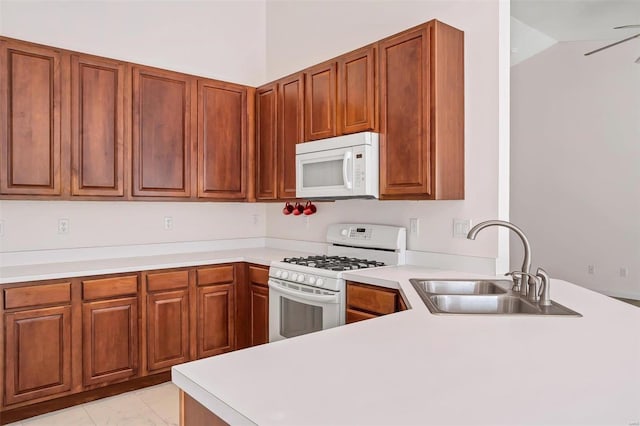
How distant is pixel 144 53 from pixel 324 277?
94.9 inches

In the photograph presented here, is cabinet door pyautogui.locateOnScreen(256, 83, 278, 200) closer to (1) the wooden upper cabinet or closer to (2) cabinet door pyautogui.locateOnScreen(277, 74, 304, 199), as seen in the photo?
(2) cabinet door pyautogui.locateOnScreen(277, 74, 304, 199)

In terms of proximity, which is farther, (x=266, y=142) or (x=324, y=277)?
(x=266, y=142)

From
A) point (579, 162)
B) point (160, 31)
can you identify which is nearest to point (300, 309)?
point (160, 31)

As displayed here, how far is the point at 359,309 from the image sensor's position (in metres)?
2.50

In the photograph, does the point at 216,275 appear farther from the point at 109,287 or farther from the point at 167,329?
the point at 109,287

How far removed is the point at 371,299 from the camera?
2.42 meters

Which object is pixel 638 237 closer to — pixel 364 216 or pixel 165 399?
pixel 364 216

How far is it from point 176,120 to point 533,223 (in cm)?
522

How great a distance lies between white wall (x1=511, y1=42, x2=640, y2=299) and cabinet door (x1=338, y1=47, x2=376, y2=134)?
393cm

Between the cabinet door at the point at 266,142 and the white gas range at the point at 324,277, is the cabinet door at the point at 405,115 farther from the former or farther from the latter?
the cabinet door at the point at 266,142

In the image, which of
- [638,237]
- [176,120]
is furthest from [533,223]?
[176,120]

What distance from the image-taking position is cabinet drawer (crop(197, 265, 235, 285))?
10.7 feet

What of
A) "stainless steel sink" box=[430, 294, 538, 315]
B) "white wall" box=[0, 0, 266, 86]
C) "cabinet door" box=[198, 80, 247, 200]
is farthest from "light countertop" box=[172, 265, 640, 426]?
"white wall" box=[0, 0, 266, 86]

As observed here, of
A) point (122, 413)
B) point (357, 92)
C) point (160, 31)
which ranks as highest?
point (160, 31)
